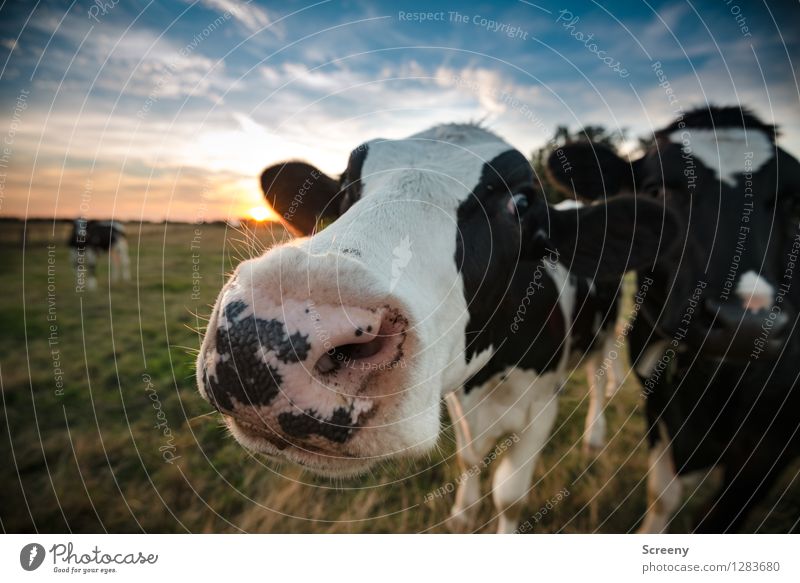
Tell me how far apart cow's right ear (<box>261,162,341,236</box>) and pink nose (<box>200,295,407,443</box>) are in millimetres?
1315

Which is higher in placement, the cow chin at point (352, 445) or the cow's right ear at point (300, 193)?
the cow's right ear at point (300, 193)

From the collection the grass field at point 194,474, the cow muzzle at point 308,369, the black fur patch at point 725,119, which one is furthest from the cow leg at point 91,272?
the black fur patch at point 725,119

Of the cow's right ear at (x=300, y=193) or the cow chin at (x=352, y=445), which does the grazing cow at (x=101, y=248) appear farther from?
the cow chin at (x=352, y=445)

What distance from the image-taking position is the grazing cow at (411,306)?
1.07 meters

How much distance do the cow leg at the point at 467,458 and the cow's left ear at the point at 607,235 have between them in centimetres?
95

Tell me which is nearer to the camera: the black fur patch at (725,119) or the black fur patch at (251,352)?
the black fur patch at (251,352)

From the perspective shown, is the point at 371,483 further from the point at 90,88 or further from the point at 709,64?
the point at 709,64

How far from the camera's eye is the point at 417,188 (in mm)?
1668

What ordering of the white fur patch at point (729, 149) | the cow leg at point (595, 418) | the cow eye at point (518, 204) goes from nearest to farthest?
the cow eye at point (518, 204), the white fur patch at point (729, 149), the cow leg at point (595, 418)
